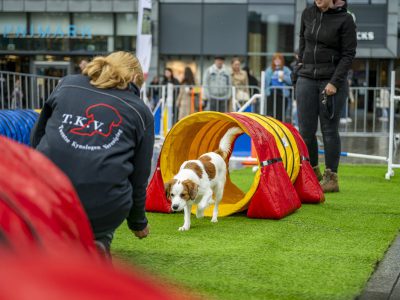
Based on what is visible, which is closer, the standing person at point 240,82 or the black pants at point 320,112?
the black pants at point 320,112

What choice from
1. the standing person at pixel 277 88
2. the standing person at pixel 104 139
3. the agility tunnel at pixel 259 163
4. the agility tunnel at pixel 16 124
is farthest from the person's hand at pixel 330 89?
the standing person at pixel 277 88

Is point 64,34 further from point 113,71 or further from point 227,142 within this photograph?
point 113,71

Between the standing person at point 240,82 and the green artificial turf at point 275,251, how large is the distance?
9.30 m

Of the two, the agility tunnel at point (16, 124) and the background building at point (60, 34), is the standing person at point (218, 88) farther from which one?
the background building at point (60, 34)

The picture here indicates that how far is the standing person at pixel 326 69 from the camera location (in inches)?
336

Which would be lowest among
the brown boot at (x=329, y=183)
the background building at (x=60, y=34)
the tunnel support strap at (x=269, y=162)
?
the brown boot at (x=329, y=183)

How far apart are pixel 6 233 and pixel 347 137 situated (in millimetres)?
18440

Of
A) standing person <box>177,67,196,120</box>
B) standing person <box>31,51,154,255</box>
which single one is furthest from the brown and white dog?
standing person <box>177,67,196,120</box>

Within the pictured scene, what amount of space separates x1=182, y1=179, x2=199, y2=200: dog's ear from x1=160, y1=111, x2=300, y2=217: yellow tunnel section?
0.80 metres

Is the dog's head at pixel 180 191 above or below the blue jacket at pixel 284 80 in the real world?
below

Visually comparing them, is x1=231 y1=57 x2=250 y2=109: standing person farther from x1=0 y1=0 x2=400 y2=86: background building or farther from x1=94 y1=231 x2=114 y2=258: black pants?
x1=0 y1=0 x2=400 y2=86: background building

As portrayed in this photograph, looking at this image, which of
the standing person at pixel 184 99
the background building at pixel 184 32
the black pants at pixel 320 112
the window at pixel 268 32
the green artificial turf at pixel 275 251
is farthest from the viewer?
the background building at pixel 184 32

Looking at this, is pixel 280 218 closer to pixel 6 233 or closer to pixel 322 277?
pixel 322 277

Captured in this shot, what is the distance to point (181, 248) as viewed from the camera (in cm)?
556
